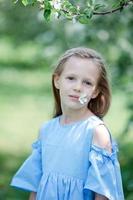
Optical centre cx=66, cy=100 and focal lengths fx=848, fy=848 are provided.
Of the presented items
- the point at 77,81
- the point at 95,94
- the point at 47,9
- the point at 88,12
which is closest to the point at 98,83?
the point at 95,94

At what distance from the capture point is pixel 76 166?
413 cm

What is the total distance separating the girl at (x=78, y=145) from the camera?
4090 mm

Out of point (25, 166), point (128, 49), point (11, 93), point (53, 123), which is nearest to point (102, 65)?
point (53, 123)

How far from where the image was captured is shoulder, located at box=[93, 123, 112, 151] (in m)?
4.10

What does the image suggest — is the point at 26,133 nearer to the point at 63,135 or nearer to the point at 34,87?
the point at 34,87

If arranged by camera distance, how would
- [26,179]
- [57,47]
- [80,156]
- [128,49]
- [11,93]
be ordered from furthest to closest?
[11,93] < [57,47] < [128,49] < [26,179] < [80,156]

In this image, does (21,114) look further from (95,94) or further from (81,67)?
(81,67)

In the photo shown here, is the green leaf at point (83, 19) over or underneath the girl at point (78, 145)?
over

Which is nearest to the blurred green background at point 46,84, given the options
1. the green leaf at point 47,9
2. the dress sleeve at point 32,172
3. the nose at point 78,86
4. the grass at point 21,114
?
the grass at point 21,114

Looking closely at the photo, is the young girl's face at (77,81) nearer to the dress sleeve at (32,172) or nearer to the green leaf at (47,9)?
the dress sleeve at (32,172)

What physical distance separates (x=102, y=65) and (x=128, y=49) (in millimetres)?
2651

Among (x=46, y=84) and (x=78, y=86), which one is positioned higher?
(x=78, y=86)

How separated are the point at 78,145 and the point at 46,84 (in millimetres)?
11171

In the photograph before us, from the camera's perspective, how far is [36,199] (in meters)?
4.36
